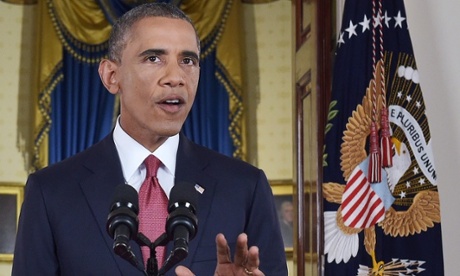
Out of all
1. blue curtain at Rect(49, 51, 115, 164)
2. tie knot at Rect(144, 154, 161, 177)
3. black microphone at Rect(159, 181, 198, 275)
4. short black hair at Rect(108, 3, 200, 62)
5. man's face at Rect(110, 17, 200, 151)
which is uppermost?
blue curtain at Rect(49, 51, 115, 164)

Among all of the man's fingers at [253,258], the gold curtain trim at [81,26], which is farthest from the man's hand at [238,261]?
the gold curtain trim at [81,26]

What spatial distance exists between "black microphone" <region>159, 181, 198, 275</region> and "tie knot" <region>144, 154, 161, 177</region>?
0.39 m

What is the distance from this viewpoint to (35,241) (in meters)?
1.92

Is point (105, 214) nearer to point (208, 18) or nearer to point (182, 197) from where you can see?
point (182, 197)

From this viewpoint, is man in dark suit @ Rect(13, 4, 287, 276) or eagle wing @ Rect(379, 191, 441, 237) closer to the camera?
man in dark suit @ Rect(13, 4, 287, 276)

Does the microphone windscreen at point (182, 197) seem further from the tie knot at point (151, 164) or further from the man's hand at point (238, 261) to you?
the tie knot at point (151, 164)

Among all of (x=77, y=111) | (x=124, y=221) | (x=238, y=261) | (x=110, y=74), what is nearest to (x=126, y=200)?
(x=124, y=221)

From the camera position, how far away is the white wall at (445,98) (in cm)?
379

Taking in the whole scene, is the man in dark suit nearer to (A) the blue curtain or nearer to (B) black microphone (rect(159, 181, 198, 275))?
(B) black microphone (rect(159, 181, 198, 275))

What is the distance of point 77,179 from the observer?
2.03 meters

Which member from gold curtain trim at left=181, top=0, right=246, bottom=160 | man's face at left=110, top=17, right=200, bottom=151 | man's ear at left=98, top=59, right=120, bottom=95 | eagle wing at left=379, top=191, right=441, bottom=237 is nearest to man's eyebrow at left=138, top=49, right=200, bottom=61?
man's face at left=110, top=17, right=200, bottom=151

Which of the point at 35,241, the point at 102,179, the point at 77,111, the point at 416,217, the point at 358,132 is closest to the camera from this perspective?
the point at 35,241

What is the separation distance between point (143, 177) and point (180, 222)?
52 cm

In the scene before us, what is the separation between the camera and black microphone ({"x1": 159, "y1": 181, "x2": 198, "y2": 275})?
1493 mm
